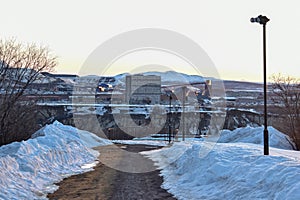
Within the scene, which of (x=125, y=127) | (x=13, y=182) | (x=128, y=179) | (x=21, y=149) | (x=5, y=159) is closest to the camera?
(x=13, y=182)

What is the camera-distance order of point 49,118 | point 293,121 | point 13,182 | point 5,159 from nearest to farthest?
point 13,182 < point 5,159 < point 293,121 < point 49,118

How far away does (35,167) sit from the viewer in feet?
46.8

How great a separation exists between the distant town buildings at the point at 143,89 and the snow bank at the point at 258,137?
219 ft

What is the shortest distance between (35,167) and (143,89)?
94.5 metres

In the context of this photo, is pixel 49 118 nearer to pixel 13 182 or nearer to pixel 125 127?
pixel 125 127

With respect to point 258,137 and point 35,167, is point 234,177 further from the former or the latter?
point 258,137

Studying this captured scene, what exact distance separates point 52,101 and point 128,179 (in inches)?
2581

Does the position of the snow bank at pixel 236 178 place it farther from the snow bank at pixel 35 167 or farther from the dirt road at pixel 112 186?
the snow bank at pixel 35 167

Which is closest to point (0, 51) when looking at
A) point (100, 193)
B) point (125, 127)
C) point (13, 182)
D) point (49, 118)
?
point (13, 182)

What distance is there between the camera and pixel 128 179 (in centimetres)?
1452

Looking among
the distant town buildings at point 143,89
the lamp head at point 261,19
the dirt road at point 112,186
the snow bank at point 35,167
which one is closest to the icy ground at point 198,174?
the snow bank at point 35,167

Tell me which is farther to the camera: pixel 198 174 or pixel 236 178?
pixel 198 174

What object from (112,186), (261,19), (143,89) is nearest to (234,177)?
(112,186)

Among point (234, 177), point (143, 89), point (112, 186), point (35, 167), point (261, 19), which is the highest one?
point (143, 89)
